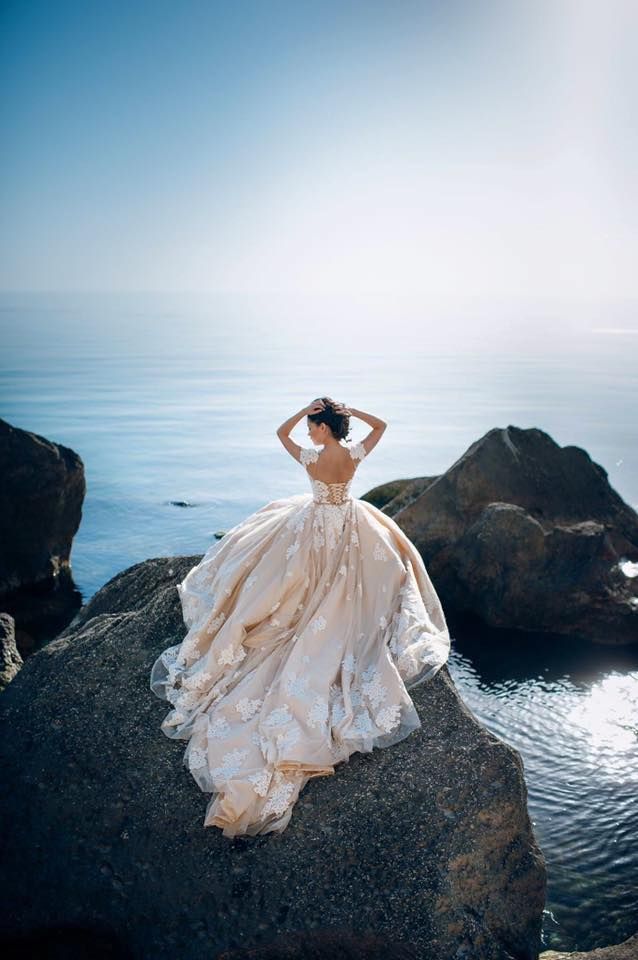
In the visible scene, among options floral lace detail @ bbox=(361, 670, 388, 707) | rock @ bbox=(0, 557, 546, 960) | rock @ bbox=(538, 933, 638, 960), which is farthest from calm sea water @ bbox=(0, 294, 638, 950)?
floral lace detail @ bbox=(361, 670, 388, 707)

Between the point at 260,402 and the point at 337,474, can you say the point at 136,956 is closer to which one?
the point at 337,474

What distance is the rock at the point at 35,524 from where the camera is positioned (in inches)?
534

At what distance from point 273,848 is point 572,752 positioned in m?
5.13

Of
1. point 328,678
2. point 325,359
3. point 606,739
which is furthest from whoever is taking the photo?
point 325,359

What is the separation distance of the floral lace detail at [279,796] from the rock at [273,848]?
0.13m

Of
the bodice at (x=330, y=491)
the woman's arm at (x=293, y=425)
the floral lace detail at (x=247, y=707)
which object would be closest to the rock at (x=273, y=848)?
the floral lace detail at (x=247, y=707)

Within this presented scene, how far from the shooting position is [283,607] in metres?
6.98

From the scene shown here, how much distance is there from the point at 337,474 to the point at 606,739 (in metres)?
4.94

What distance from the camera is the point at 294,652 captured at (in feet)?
21.6

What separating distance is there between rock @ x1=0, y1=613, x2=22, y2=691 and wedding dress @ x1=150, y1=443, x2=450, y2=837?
284 cm

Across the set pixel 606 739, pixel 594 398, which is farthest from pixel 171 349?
pixel 606 739

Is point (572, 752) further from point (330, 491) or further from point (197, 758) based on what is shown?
point (197, 758)

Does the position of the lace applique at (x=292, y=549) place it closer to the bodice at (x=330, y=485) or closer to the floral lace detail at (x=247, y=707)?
the bodice at (x=330, y=485)

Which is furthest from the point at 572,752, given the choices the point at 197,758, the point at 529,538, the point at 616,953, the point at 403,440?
the point at 403,440
